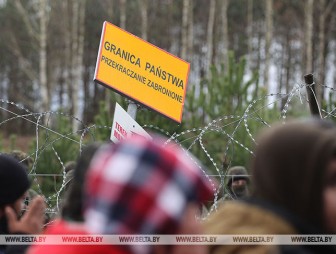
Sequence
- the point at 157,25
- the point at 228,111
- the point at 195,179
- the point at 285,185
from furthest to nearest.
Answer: the point at 157,25 < the point at 228,111 < the point at 285,185 < the point at 195,179

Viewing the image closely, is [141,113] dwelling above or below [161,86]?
above

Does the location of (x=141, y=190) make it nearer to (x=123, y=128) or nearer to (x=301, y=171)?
(x=301, y=171)

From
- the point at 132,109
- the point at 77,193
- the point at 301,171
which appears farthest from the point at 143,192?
the point at 132,109

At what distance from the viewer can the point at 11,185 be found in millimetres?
2295

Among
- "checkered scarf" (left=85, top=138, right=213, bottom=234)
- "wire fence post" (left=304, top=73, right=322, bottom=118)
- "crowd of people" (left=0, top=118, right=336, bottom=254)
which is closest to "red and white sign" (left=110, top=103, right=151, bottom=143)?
"wire fence post" (left=304, top=73, right=322, bottom=118)

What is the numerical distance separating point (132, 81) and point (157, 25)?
26.8 m

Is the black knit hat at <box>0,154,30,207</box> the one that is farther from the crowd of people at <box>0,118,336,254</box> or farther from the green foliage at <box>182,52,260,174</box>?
the green foliage at <box>182,52,260,174</box>

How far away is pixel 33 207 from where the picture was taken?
1.99 metres

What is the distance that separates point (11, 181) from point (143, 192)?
3.65 feet

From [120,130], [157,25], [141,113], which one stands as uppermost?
[157,25]

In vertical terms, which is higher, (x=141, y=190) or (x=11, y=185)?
(x=11, y=185)

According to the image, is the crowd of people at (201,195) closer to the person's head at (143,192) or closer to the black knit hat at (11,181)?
the person's head at (143,192)

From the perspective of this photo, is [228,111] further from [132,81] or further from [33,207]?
[33,207]

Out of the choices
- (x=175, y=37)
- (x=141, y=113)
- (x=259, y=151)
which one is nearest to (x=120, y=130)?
(x=259, y=151)
